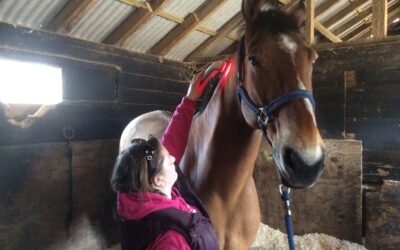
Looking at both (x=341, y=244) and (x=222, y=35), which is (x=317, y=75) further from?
(x=341, y=244)

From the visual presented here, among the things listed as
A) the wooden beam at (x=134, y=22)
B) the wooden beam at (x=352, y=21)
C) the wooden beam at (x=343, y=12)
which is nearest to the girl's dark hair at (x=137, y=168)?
the wooden beam at (x=134, y=22)

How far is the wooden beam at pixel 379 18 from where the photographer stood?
110 inches

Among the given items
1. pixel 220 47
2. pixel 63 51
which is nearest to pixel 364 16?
pixel 220 47

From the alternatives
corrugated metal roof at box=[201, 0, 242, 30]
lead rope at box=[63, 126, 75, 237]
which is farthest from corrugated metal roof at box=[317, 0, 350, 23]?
lead rope at box=[63, 126, 75, 237]

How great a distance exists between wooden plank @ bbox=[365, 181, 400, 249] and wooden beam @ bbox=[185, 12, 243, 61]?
224 cm

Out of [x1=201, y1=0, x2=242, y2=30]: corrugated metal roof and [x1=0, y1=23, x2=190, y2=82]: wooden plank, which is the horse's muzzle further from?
[x1=201, y1=0, x2=242, y2=30]: corrugated metal roof

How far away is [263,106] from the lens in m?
1.13

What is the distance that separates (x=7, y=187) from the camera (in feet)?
7.09

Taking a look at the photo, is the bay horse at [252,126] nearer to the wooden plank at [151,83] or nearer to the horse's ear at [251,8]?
the horse's ear at [251,8]

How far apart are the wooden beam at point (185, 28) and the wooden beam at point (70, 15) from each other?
109cm

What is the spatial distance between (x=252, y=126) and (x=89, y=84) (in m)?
1.97

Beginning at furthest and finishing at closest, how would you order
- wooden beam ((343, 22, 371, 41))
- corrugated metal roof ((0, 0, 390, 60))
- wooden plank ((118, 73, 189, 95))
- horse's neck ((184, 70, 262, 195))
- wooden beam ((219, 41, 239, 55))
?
wooden beam ((343, 22, 371, 41)) → wooden beam ((219, 41, 239, 55)) → wooden plank ((118, 73, 189, 95)) → corrugated metal roof ((0, 0, 390, 60)) → horse's neck ((184, 70, 262, 195))

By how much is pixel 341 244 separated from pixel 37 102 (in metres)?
2.78

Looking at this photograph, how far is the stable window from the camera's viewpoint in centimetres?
217
